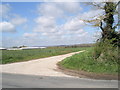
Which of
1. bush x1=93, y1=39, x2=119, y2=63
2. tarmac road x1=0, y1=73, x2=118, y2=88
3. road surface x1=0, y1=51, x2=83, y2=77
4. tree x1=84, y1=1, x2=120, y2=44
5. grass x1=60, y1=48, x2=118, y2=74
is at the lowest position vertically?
road surface x1=0, y1=51, x2=83, y2=77

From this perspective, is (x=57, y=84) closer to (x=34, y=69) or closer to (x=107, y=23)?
(x=34, y=69)

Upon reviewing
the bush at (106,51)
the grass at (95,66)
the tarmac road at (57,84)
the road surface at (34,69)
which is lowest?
the road surface at (34,69)

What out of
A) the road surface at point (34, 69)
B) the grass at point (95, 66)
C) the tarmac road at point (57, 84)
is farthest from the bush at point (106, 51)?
the tarmac road at point (57, 84)

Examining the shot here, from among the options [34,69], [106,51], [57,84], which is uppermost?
[106,51]

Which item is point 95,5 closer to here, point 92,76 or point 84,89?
point 92,76

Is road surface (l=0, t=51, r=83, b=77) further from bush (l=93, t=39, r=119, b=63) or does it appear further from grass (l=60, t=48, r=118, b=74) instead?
bush (l=93, t=39, r=119, b=63)

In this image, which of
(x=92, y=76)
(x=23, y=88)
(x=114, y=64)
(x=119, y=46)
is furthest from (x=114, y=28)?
(x=23, y=88)

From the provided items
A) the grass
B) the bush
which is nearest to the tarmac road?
the grass

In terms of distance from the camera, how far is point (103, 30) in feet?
52.4

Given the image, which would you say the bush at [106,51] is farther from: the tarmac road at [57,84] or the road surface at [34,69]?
the tarmac road at [57,84]

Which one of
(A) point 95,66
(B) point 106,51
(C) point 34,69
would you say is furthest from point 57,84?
(B) point 106,51

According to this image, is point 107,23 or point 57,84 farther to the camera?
point 107,23

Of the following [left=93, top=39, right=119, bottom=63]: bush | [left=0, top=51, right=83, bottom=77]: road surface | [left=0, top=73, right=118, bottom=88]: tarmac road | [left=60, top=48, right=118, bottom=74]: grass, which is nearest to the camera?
[left=0, top=73, right=118, bottom=88]: tarmac road

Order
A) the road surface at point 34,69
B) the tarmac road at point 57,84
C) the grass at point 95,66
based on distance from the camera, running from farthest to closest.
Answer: the road surface at point 34,69, the grass at point 95,66, the tarmac road at point 57,84
